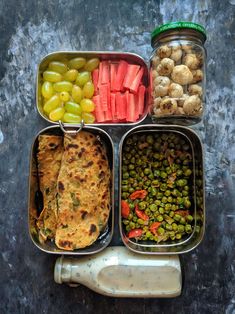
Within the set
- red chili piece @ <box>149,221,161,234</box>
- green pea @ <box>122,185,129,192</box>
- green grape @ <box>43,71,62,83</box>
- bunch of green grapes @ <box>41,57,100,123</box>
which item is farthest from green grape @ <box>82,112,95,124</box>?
red chili piece @ <box>149,221,161,234</box>

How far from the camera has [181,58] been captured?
1.88 metres

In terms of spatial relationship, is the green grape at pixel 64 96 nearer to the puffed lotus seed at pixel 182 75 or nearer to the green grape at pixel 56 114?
the green grape at pixel 56 114

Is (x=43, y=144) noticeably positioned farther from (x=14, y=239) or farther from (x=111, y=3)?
(x=111, y=3)

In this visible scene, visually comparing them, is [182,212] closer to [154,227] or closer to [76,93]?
[154,227]

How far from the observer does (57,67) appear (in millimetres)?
2008

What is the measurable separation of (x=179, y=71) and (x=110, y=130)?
1.59ft

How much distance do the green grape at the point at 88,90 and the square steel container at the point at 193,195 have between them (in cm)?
26

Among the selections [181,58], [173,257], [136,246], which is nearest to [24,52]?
[181,58]

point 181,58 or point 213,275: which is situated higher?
point 181,58

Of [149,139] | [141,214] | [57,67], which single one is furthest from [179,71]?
[141,214]

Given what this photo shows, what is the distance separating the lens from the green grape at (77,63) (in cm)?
201

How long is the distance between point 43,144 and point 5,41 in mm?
614

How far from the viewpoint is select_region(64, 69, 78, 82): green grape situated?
2002 millimetres

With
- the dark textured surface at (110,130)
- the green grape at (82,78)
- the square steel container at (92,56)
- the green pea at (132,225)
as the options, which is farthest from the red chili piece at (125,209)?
the green grape at (82,78)
